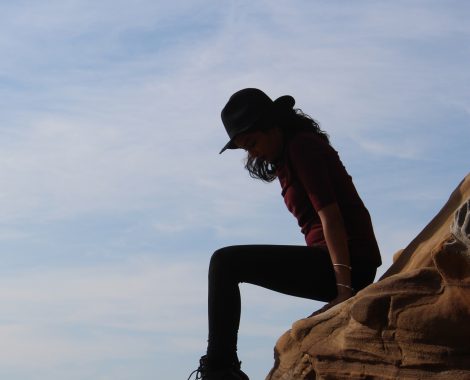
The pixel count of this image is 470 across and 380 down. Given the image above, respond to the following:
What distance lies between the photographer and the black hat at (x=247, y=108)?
10.1m

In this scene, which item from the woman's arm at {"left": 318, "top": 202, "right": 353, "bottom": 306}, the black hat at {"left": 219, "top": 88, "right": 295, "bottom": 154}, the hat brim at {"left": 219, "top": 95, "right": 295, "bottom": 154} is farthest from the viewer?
the hat brim at {"left": 219, "top": 95, "right": 295, "bottom": 154}

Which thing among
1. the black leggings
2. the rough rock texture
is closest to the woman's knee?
the black leggings

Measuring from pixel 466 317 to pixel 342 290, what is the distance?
1132 mm

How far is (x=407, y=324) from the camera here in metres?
9.52

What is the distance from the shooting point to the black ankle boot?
9.68 m

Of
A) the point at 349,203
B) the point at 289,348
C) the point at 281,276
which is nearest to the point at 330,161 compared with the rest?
the point at 349,203

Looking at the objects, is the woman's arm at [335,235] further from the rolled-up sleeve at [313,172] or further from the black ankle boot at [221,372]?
the black ankle boot at [221,372]

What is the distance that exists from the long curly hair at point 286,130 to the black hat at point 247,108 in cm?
10

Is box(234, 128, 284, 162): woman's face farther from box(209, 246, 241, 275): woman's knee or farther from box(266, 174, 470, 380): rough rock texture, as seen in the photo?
box(266, 174, 470, 380): rough rock texture

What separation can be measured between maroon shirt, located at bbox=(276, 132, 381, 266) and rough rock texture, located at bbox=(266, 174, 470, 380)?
1.46 ft

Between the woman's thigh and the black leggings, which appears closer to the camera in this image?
the black leggings

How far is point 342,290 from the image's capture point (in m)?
9.97

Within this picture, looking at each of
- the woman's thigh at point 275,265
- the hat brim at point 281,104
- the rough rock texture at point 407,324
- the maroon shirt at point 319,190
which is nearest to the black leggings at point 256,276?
the woman's thigh at point 275,265

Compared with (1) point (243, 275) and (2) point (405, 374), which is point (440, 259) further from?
(1) point (243, 275)
